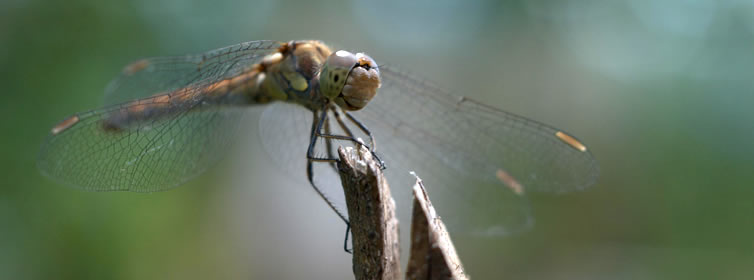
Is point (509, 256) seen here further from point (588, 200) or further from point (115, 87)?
point (115, 87)

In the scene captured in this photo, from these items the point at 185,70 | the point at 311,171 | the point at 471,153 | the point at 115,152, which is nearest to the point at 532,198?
the point at 471,153

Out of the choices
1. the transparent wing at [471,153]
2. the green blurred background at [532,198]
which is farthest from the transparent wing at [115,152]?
the green blurred background at [532,198]

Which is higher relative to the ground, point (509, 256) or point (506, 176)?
point (509, 256)

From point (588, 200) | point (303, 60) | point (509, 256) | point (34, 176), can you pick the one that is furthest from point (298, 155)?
point (588, 200)

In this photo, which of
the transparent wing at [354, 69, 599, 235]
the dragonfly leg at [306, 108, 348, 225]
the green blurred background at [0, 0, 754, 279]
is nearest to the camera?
the dragonfly leg at [306, 108, 348, 225]

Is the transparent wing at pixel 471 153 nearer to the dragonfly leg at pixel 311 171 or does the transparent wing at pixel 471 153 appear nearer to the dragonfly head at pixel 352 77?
the dragonfly leg at pixel 311 171

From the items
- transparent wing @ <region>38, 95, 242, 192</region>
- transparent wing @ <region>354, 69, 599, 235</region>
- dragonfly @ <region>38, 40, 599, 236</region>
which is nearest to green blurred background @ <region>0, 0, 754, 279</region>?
dragonfly @ <region>38, 40, 599, 236</region>

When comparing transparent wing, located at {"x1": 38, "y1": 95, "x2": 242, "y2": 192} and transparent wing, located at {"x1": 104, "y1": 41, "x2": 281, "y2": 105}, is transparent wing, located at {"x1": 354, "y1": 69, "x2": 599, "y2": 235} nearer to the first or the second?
transparent wing, located at {"x1": 104, "y1": 41, "x2": 281, "y2": 105}
